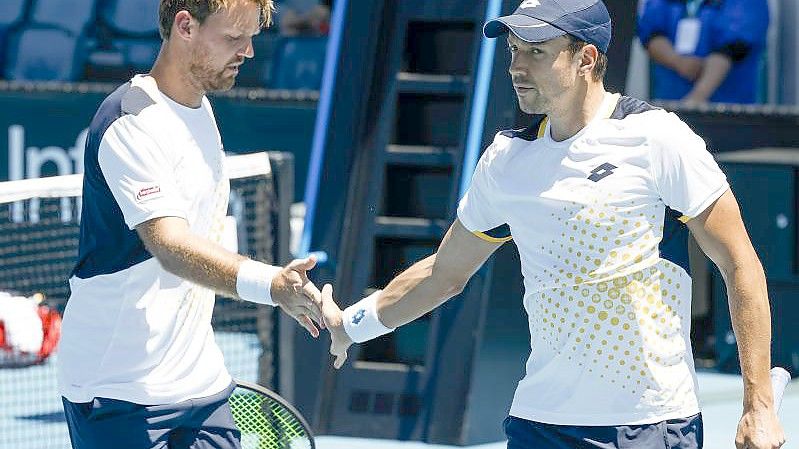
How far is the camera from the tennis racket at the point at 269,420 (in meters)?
4.39

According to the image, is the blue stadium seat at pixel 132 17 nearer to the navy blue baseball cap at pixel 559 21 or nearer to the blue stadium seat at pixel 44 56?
the blue stadium seat at pixel 44 56

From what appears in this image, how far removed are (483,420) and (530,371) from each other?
10.6ft

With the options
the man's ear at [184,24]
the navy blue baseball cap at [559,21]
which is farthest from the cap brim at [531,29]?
the man's ear at [184,24]

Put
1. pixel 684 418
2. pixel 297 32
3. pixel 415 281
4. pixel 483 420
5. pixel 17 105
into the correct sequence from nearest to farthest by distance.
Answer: pixel 684 418 → pixel 415 281 → pixel 483 420 → pixel 17 105 → pixel 297 32

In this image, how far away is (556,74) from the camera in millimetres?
3590

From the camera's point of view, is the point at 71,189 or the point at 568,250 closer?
the point at 568,250

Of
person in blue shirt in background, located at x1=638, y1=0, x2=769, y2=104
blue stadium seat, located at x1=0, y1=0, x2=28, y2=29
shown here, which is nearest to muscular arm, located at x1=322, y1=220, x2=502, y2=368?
person in blue shirt in background, located at x1=638, y1=0, x2=769, y2=104

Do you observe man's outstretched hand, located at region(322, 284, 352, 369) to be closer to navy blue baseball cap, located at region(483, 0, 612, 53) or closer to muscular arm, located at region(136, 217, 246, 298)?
muscular arm, located at region(136, 217, 246, 298)

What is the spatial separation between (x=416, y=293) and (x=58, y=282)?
4.81 metres

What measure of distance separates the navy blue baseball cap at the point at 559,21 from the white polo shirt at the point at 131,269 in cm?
79

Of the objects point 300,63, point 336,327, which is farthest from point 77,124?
point 336,327

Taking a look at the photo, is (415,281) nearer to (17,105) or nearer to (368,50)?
(368,50)

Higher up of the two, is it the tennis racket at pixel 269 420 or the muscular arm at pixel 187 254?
the muscular arm at pixel 187 254

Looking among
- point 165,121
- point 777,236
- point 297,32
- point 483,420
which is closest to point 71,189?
point 165,121
